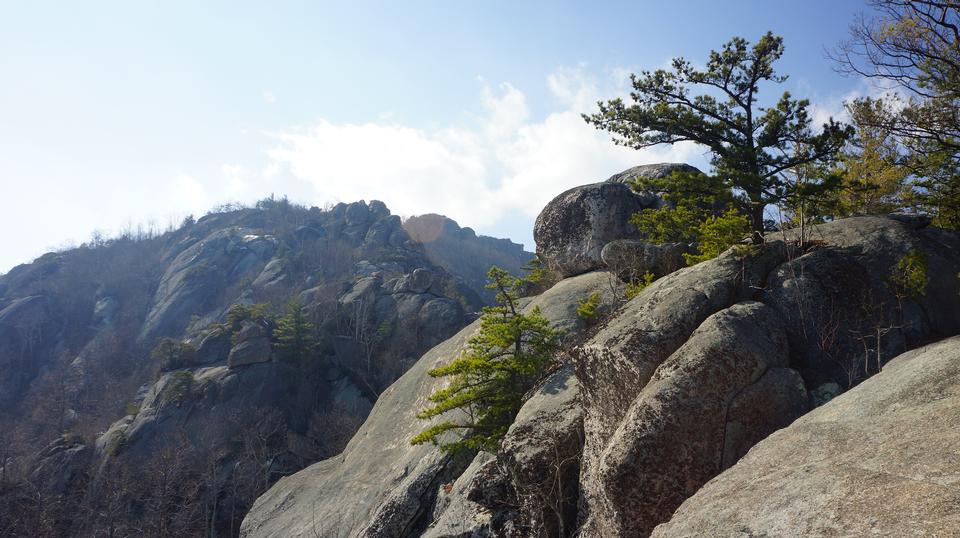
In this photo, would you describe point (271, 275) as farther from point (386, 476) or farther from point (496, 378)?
point (496, 378)

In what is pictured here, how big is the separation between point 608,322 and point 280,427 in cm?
4203

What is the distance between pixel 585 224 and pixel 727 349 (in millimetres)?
11316

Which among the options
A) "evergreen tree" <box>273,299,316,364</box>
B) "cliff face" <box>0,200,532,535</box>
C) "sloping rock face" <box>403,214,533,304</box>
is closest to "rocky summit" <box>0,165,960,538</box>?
"cliff face" <box>0,200,532,535</box>

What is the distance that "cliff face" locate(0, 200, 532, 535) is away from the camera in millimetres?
40562

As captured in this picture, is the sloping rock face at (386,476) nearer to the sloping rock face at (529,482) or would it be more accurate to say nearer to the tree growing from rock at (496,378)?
the tree growing from rock at (496,378)

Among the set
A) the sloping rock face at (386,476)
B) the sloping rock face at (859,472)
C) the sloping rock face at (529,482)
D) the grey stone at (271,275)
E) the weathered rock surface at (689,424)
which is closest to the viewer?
the sloping rock face at (859,472)

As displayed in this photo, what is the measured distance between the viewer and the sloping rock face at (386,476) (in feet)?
41.4

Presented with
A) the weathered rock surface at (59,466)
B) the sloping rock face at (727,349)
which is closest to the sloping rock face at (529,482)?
the sloping rock face at (727,349)

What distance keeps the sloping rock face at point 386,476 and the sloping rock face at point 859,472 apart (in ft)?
26.2

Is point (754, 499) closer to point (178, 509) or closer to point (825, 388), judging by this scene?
point (825, 388)

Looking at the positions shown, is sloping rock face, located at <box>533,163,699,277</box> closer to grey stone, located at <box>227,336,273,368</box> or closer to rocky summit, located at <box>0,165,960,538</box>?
rocky summit, located at <box>0,165,960,538</box>

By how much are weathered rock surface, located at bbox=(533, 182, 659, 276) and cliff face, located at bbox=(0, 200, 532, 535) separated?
2896cm

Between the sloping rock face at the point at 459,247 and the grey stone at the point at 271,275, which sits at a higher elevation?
the sloping rock face at the point at 459,247

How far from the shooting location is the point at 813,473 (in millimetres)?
5059
